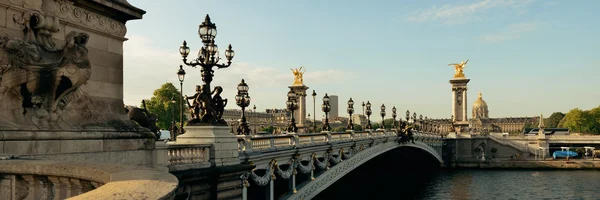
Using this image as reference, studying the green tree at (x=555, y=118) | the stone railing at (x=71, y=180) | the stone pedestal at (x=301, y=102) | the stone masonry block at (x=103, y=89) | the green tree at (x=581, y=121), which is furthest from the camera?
the green tree at (x=555, y=118)

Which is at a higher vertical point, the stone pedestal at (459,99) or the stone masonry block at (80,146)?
the stone pedestal at (459,99)

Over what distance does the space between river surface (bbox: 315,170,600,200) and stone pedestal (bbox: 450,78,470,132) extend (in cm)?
2548

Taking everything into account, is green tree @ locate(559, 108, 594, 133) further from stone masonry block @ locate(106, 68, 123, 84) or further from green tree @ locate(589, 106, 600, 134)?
stone masonry block @ locate(106, 68, 123, 84)

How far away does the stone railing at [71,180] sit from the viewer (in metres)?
5.05

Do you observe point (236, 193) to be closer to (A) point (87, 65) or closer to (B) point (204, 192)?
(B) point (204, 192)

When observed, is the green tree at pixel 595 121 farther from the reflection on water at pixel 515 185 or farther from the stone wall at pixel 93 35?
the stone wall at pixel 93 35

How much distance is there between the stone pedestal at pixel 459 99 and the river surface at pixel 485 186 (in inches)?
1003

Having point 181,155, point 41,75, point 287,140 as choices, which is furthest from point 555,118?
point 41,75

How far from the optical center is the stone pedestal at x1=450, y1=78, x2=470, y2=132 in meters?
90.6

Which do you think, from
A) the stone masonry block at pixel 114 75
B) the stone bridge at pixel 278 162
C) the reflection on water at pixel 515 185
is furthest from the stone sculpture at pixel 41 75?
the reflection on water at pixel 515 185

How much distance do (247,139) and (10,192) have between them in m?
11.3

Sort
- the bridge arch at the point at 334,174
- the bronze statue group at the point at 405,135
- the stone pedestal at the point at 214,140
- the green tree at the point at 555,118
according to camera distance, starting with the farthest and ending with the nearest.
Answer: the green tree at the point at 555,118, the bronze statue group at the point at 405,135, the bridge arch at the point at 334,174, the stone pedestal at the point at 214,140

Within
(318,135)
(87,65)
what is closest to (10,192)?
(87,65)

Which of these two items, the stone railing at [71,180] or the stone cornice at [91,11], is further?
the stone cornice at [91,11]
